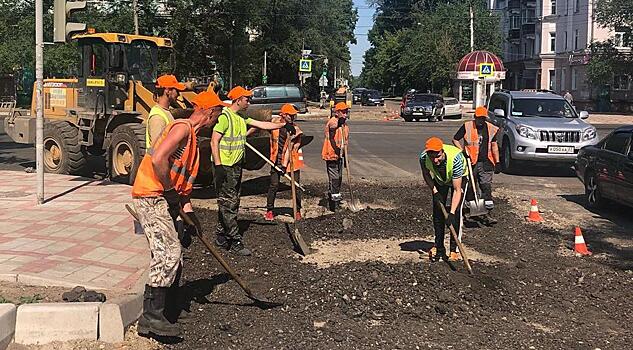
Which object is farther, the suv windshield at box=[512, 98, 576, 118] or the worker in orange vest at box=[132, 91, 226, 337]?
the suv windshield at box=[512, 98, 576, 118]

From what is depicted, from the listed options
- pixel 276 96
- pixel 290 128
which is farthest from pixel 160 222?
pixel 276 96

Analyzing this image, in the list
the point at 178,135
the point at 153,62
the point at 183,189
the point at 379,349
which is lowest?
the point at 379,349

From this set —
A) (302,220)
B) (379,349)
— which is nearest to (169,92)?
(379,349)

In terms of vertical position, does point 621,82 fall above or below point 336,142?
above

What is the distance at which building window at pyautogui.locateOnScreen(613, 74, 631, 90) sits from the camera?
49219 mm

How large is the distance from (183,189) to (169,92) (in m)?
0.90

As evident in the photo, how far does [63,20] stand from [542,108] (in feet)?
34.7

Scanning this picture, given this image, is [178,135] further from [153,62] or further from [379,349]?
[153,62]

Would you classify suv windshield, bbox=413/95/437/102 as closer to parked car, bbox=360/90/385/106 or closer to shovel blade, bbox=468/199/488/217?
parked car, bbox=360/90/385/106

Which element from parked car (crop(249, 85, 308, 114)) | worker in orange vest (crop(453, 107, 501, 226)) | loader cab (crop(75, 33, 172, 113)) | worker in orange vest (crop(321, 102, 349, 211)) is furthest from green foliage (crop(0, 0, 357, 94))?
worker in orange vest (crop(453, 107, 501, 226))

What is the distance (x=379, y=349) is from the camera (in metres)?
4.97

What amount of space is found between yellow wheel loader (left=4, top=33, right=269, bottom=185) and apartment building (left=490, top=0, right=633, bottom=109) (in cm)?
4372

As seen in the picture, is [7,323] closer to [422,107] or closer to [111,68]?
[111,68]

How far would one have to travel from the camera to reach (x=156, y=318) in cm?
504
